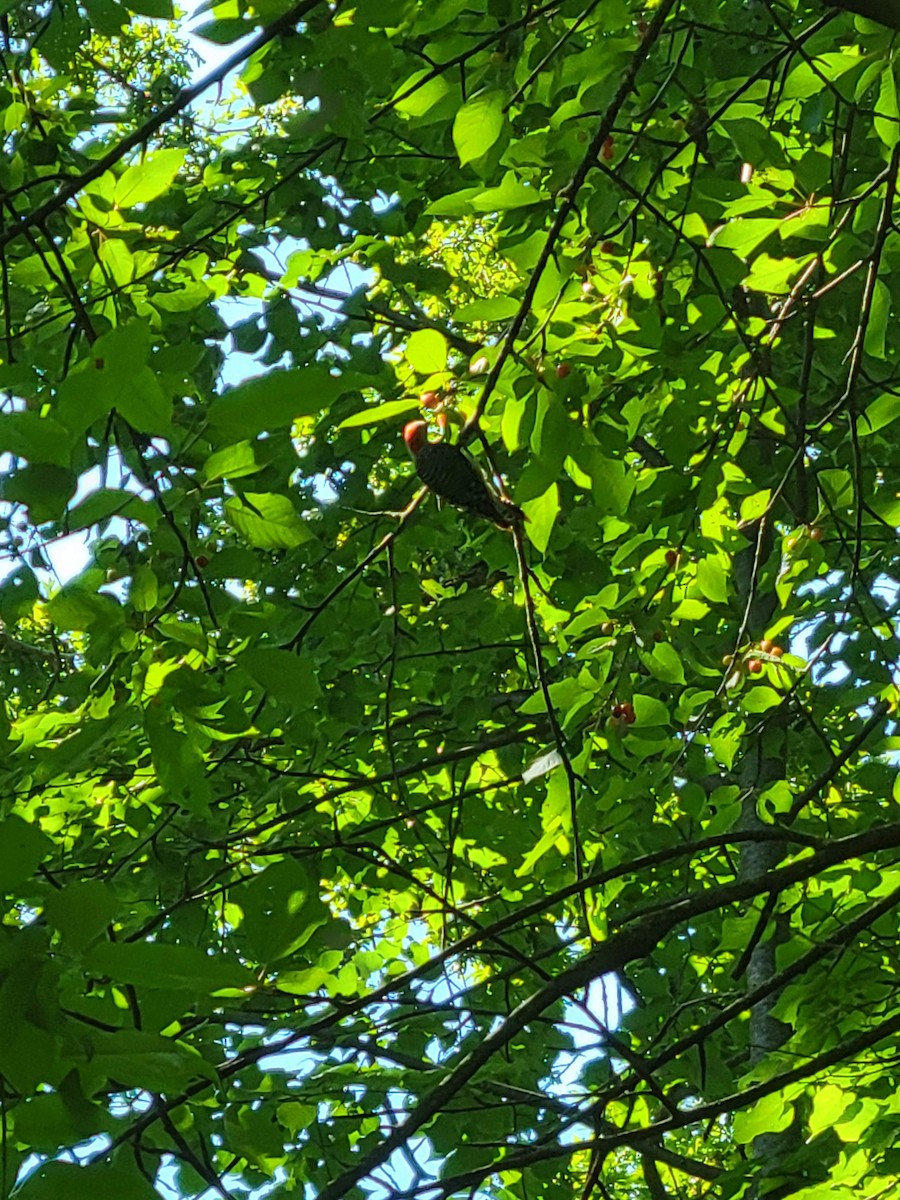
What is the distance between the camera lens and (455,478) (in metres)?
1.36

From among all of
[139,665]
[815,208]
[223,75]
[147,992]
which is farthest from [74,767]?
[815,208]

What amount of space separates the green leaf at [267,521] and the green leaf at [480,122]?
2.47 feet

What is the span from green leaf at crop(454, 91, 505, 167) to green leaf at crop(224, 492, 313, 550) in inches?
29.7

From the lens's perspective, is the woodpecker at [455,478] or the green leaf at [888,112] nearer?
the woodpecker at [455,478]

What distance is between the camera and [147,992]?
102cm

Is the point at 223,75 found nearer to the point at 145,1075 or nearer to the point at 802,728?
the point at 145,1075

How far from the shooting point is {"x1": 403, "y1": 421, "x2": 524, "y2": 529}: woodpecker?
1343mm

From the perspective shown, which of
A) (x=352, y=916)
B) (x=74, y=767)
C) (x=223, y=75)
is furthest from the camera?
(x=352, y=916)

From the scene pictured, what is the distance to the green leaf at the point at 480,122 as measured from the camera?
5.71 ft

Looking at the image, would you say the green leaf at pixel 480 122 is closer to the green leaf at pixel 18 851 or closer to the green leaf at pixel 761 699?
the green leaf at pixel 761 699

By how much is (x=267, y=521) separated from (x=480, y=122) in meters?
0.80

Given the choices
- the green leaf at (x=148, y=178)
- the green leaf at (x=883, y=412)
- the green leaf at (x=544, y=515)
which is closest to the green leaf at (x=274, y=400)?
the green leaf at (x=148, y=178)

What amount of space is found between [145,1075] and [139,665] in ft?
2.52

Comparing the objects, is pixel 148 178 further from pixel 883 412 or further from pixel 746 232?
pixel 883 412
